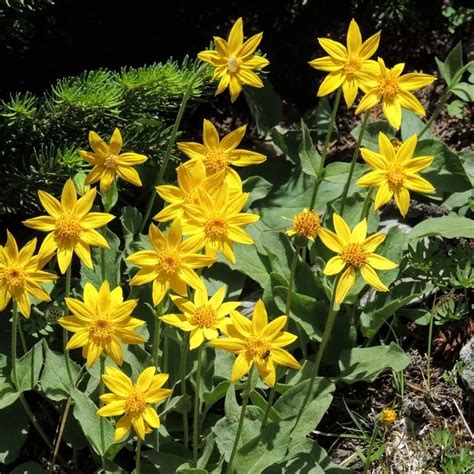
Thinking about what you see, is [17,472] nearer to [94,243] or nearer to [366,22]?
[94,243]

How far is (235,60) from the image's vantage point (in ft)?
9.10

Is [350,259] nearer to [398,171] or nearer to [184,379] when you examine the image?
[398,171]

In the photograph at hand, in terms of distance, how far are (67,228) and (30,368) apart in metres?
0.61

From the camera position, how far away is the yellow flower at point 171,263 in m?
2.43

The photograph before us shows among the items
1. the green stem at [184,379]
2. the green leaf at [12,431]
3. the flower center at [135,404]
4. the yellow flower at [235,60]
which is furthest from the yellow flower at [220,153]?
the green leaf at [12,431]

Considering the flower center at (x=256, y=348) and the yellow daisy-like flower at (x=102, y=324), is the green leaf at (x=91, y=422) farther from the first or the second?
the flower center at (x=256, y=348)

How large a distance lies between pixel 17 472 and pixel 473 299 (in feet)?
5.60

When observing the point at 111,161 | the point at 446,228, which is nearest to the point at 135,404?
the point at 111,161

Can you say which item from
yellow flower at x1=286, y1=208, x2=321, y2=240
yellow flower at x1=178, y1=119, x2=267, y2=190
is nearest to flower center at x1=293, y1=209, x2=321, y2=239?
yellow flower at x1=286, y1=208, x2=321, y2=240

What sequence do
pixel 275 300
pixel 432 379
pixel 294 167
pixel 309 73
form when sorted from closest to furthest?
pixel 275 300, pixel 432 379, pixel 294 167, pixel 309 73

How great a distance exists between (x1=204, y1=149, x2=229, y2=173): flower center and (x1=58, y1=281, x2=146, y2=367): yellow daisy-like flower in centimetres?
53

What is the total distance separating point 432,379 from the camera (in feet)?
10.5

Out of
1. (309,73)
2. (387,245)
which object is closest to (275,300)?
(387,245)

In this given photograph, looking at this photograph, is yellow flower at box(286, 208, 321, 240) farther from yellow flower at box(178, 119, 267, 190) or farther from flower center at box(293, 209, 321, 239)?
yellow flower at box(178, 119, 267, 190)
